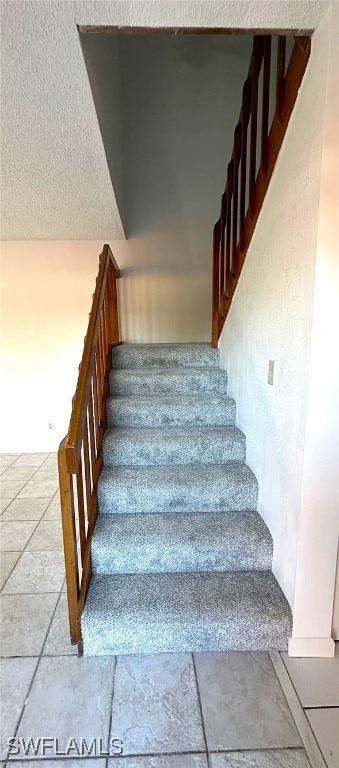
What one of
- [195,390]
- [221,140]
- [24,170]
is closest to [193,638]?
[195,390]

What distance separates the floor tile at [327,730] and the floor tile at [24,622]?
1.07m

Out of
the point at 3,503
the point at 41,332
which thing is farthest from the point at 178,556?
the point at 41,332

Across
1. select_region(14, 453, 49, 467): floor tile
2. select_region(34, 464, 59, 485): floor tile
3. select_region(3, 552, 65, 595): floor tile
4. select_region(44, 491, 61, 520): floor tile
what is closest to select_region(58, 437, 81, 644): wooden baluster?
select_region(3, 552, 65, 595): floor tile

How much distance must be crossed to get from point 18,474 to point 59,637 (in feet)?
6.57

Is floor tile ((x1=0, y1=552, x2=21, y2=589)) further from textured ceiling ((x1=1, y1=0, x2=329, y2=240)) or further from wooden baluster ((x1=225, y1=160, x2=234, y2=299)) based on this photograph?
textured ceiling ((x1=1, y1=0, x2=329, y2=240))

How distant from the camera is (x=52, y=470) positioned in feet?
11.2

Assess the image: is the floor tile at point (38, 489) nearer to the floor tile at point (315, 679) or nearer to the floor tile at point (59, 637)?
the floor tile at point (59, 637)

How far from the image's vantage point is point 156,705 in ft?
4.14

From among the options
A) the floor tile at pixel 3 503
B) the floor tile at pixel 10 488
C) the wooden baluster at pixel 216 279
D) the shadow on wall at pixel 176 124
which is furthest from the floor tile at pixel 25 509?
the shadow on wall at pixel 176 124

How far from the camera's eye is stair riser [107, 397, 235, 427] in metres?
2.36

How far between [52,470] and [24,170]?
2.46 meters

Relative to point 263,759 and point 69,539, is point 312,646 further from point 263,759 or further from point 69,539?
point 69,539

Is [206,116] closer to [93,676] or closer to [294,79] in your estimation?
[294,79]

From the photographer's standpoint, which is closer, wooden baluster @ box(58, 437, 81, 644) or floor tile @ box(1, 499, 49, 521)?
wooden baluster @ box(58, 437, 81, 644)
